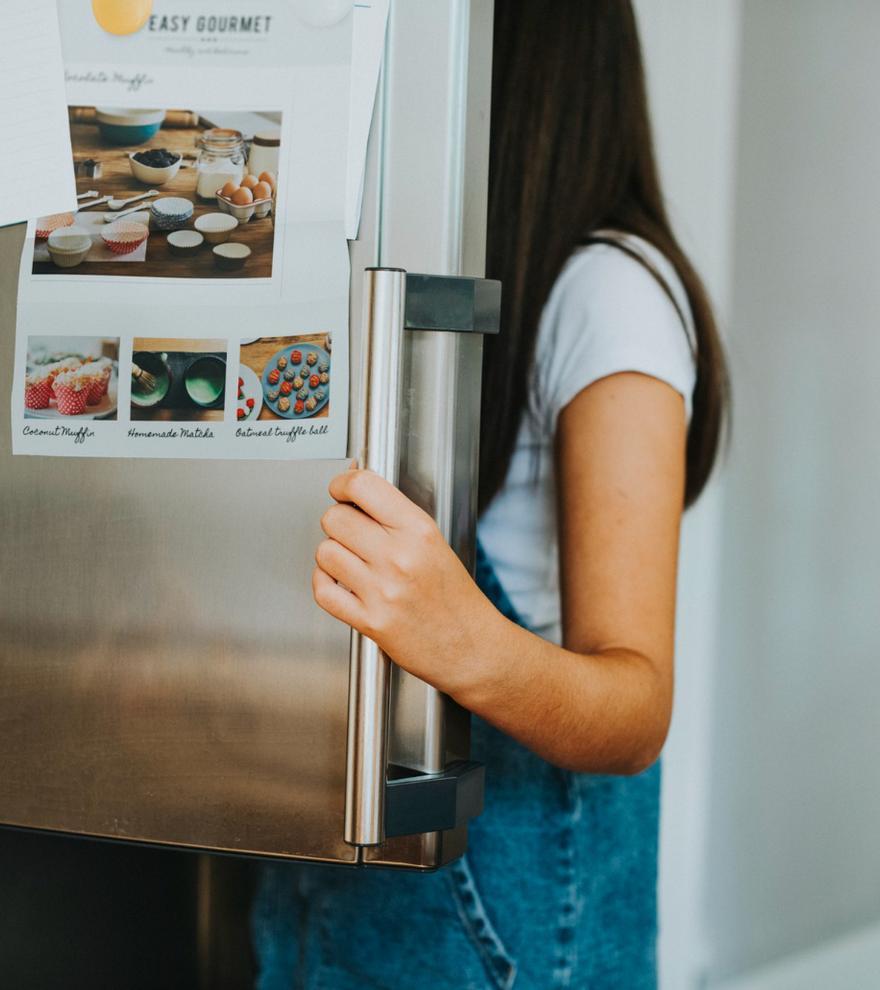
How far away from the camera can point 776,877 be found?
1.91 meters

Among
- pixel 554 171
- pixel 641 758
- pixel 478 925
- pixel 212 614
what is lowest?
pixel 478 925

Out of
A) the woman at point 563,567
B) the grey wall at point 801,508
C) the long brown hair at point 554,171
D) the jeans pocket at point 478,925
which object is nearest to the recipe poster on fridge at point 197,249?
the woman at point 563,567

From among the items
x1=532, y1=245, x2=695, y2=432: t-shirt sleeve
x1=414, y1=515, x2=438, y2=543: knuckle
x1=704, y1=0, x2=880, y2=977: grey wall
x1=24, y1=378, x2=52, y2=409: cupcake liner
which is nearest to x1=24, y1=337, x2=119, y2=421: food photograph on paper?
x1=24, y1=378, x2=52, y2=409: cupcake liner

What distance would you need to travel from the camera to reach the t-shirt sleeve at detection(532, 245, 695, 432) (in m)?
0.78

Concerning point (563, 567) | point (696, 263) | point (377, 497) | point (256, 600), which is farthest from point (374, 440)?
point (696, 263)

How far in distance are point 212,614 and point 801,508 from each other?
4.66 ft

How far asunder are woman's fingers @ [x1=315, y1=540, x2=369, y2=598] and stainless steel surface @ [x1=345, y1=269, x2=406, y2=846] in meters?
0.05

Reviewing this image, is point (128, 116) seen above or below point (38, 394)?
above

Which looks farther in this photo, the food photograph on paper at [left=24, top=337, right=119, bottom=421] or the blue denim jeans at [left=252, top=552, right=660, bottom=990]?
the blue denim jeans at [left=252, top=552, right=660, bottom=990]

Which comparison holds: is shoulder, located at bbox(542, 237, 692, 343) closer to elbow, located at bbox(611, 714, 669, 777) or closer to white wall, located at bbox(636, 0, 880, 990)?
elbow, located at bbox(611, 714, 669, 777)

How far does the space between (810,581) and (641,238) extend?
1.17 metres

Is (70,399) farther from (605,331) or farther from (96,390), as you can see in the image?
(605,331)

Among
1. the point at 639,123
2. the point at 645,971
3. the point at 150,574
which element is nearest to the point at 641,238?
the point at 639,123

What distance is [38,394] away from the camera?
0.69 metres
